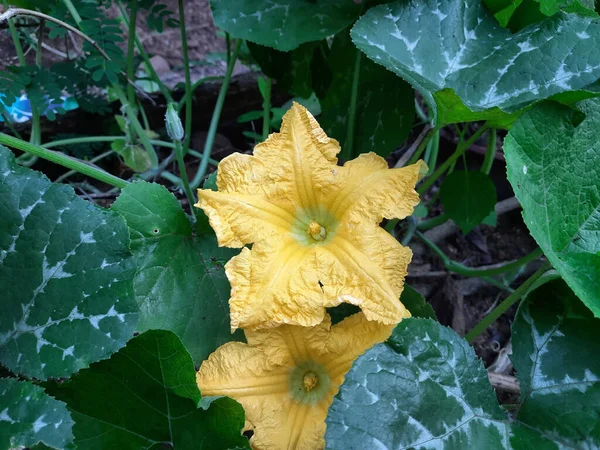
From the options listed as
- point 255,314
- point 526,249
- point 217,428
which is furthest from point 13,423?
point 526,249

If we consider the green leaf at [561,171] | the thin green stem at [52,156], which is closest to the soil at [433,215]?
the thin green stem at [52,156]

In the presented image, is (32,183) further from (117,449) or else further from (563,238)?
(563,238)

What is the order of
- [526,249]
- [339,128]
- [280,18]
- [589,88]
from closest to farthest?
[589,88]
[280,18]
[339,128]
[526,249]

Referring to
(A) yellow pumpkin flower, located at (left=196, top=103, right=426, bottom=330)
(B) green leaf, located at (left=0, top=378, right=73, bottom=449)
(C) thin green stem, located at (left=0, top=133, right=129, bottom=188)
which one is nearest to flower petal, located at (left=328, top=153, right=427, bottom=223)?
(A) yellow pumpkin flower, located at (left=196, top=103, right=426, bottom=330)

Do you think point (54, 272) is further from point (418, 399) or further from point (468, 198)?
point (468, 198)

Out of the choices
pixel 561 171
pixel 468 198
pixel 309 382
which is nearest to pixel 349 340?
pixel 309 382

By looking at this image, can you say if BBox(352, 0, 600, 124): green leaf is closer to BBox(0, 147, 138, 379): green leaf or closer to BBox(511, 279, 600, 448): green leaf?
BBox(511, 279, 600, 448): green leaf
